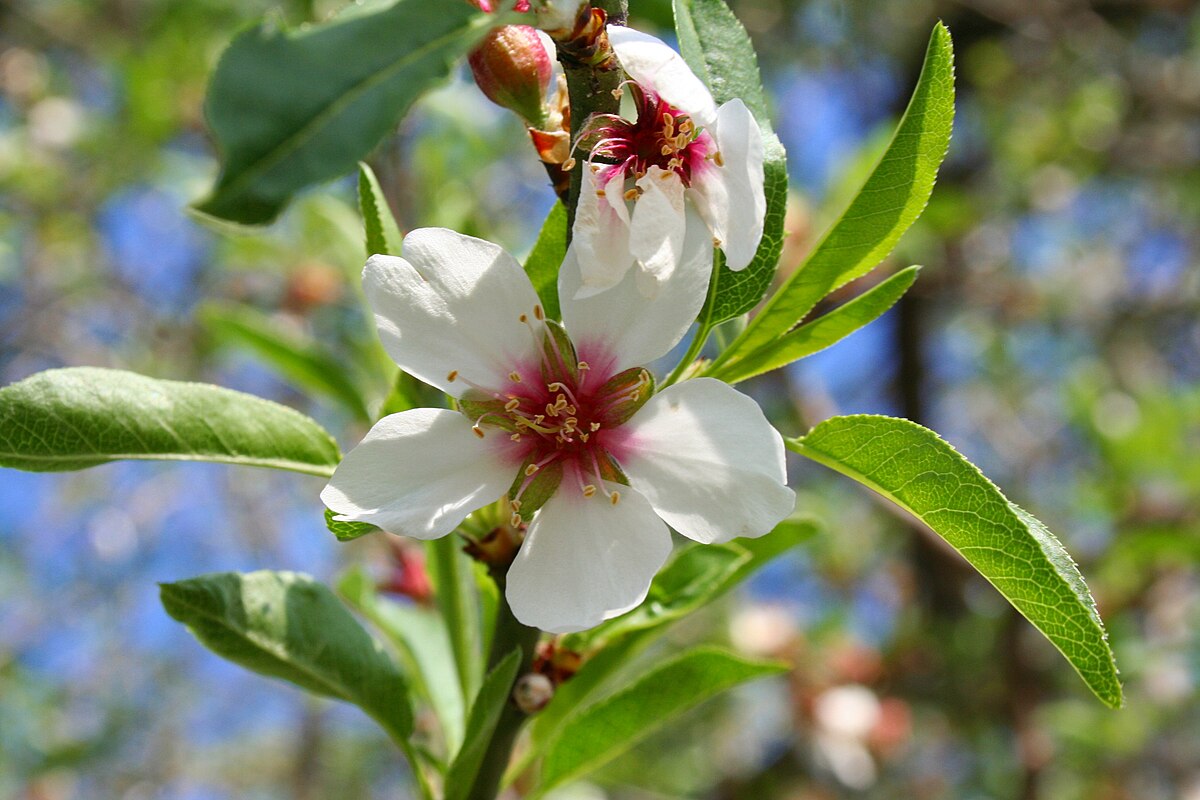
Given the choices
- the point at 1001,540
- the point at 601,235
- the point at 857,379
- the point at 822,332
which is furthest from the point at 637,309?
the point at 857,379

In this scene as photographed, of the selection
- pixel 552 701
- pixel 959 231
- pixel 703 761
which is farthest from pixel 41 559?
pixel 552 701

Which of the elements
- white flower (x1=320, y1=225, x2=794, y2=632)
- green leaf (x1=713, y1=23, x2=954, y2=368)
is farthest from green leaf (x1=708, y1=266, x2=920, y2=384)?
white flower (x1=320, y1=225, x2=794, y2=632)

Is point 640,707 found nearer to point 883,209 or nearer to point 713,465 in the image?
point 713,465

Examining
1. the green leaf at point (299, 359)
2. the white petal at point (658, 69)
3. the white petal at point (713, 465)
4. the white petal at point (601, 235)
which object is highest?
the white petal at point (658, 69)

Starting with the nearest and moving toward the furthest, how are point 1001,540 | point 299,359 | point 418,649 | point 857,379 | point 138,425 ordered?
point 1001,540
point 138,425
point 418,649
point 299,359
point 857,379

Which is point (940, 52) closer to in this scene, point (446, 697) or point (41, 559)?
point (446, 697)

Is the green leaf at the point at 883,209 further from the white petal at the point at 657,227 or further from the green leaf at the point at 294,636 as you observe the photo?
the green leaf at the point at 294,636

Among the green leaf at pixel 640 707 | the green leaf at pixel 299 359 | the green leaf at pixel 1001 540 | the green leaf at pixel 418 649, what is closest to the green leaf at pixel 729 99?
the green leaf at pixel 1001 540
